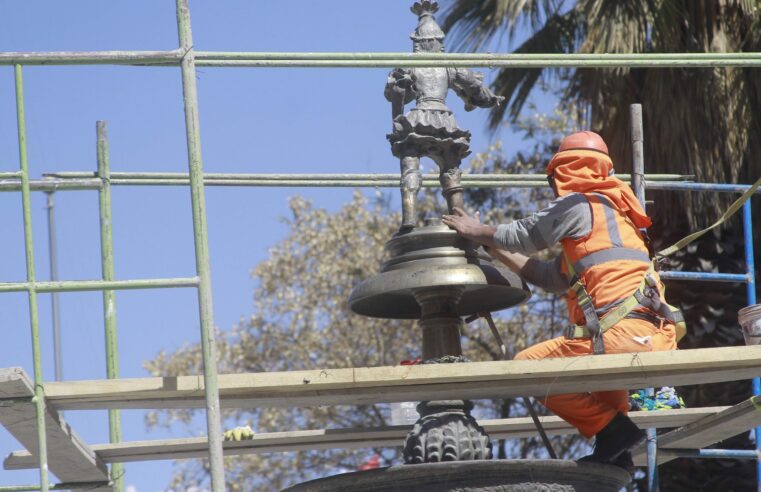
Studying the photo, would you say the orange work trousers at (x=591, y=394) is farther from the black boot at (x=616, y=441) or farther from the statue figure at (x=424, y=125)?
the statue figure at (x=424, y=125)

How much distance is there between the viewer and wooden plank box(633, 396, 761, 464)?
6805 mm

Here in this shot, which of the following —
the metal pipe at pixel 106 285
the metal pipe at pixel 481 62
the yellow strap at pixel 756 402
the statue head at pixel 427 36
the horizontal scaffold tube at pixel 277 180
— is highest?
the statue head at pixel 427 36

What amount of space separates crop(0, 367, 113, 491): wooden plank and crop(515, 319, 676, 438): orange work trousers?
2.10m

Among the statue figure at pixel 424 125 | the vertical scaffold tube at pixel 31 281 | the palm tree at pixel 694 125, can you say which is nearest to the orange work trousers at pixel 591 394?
the statue figure at pixel 424 125

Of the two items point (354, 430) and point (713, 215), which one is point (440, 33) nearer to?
point (354, 430)

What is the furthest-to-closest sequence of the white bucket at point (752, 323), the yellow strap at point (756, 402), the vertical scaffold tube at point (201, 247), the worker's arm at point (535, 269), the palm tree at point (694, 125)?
the palm tree at point (694, 125) < the worker's arm at point (535, 269) < the white bucket at point (752, 323) < the yellow strap at point (756, 402) < the vertical scaffold tube at point (201, 247)

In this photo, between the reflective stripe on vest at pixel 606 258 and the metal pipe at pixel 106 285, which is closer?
the metal pipe at pixel 106 285

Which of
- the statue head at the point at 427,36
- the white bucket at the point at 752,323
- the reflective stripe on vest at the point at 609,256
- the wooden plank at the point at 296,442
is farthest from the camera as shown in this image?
the wooden plank at the point at 296,442

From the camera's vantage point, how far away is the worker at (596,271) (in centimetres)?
626

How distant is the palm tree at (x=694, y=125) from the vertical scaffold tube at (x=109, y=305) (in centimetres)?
644

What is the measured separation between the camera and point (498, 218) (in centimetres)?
1962

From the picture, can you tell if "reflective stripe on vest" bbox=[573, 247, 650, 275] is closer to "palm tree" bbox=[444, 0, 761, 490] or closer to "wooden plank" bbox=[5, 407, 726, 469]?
"wooden plank" bbox=[5, 407, 726, 469]

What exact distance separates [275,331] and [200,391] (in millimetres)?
14790

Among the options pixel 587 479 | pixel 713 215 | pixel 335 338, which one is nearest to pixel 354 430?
pixel 587 479
